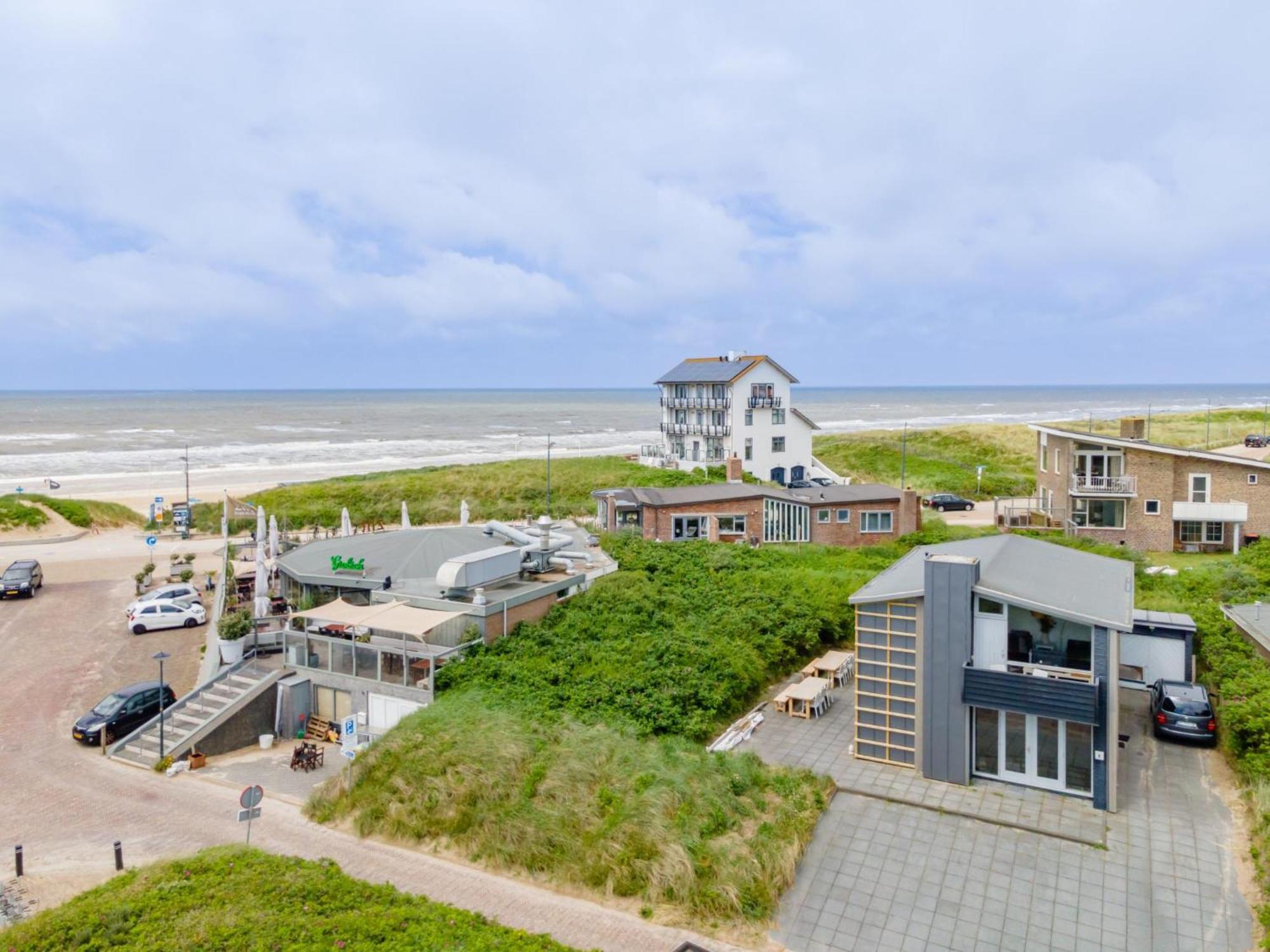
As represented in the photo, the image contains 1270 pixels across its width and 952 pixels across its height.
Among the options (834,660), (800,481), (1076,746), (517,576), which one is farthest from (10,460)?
(1076,746)

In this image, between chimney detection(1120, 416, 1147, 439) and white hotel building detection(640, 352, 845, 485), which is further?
white hotel building detection(640, 352, 845, 485)

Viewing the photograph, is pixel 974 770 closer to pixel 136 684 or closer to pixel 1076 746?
pixel 1076 746

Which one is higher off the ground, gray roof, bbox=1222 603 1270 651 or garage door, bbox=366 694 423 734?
gray roof, bbox=1222 603 1270 651

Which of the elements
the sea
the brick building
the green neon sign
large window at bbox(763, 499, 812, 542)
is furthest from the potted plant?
the sea

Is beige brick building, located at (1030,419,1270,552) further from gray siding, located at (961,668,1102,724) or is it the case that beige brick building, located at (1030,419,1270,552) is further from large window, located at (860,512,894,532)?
gray siding, located at (961,668,1102,724)

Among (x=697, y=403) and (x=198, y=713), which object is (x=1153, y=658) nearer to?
(x=198, y=713)

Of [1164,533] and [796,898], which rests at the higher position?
[1164,533]

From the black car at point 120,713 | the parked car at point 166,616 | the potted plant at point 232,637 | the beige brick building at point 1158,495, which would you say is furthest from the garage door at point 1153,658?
the parked car at point 166,616
